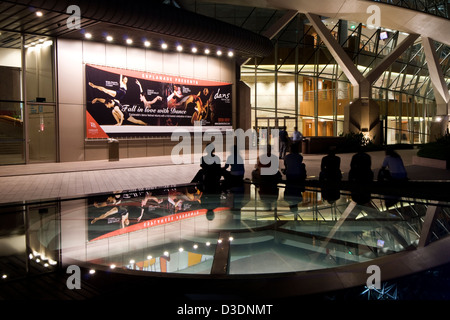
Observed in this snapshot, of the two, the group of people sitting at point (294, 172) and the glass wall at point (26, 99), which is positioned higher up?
the glass wall at point (26, 99)

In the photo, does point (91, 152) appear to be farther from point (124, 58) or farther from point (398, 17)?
point (398, 17)

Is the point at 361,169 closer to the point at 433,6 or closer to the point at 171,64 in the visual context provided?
the point at 171,64

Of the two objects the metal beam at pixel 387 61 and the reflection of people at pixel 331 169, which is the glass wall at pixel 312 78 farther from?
the reflection of people at pixel 331 169

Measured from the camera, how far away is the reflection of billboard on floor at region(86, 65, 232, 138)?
17.3m

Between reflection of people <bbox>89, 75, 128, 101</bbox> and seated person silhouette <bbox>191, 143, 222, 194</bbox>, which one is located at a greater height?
reflection of people <bbox>89, 75, 128, 101</bbox>

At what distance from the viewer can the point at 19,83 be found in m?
15.4

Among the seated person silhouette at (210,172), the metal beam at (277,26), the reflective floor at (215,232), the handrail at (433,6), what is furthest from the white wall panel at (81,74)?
the handrail at (433,6)

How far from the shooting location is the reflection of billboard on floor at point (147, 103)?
56.6 feet

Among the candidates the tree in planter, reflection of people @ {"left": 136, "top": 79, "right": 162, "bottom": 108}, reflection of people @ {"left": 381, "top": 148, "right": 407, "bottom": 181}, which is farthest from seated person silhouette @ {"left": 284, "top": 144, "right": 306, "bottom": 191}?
the tree in planter

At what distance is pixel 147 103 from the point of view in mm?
19266

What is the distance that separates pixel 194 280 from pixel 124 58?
16692 mm

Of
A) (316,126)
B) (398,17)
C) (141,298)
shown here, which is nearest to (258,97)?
(316,126)

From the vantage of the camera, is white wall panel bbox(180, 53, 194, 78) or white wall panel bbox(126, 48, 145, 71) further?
white wall panel bbox(180, 53, 194, 78)

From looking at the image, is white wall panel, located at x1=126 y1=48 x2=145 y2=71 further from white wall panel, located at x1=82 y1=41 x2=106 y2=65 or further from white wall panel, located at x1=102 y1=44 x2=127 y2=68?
white wall panel, located at x1=82 y1=41 x2=106 y2=65
